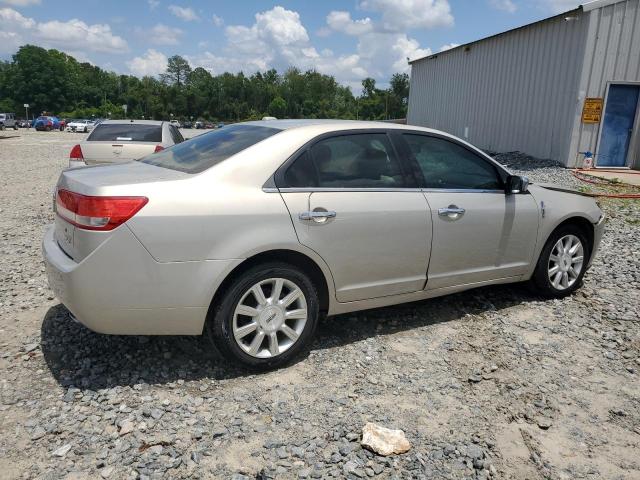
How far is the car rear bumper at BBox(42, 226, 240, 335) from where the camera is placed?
9.87ft

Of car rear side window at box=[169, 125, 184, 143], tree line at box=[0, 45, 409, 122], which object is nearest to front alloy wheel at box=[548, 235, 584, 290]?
car rear side window at box=[169, 125, 184, 143]

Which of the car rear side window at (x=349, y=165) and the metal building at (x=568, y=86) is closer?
the car rear side window at (x=349, y=165)

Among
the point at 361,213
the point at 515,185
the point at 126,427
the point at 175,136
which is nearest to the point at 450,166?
Answer: the point at 515,185

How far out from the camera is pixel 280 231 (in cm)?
336

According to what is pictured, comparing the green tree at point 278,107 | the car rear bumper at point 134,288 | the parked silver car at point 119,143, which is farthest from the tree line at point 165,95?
the car rear bumper at point 134,288

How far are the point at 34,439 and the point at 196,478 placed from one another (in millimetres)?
941

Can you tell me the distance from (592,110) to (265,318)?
553 inches

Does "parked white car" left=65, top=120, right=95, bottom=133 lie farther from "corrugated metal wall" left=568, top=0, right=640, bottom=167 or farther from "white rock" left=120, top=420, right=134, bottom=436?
"white rock" left=120, top=420, right=134, bottom=436

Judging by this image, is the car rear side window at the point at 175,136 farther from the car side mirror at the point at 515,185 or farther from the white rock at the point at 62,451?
the white rock at the point at 62,451

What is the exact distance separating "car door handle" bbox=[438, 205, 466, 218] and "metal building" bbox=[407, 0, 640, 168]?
12.2 meters

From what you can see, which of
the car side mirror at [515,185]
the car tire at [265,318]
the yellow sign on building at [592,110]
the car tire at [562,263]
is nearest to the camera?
the car tire at [265,318]

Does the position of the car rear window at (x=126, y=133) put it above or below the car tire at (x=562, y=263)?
above

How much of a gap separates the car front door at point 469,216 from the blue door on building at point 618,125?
1216cm

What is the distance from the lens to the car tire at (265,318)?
10.8 ft
